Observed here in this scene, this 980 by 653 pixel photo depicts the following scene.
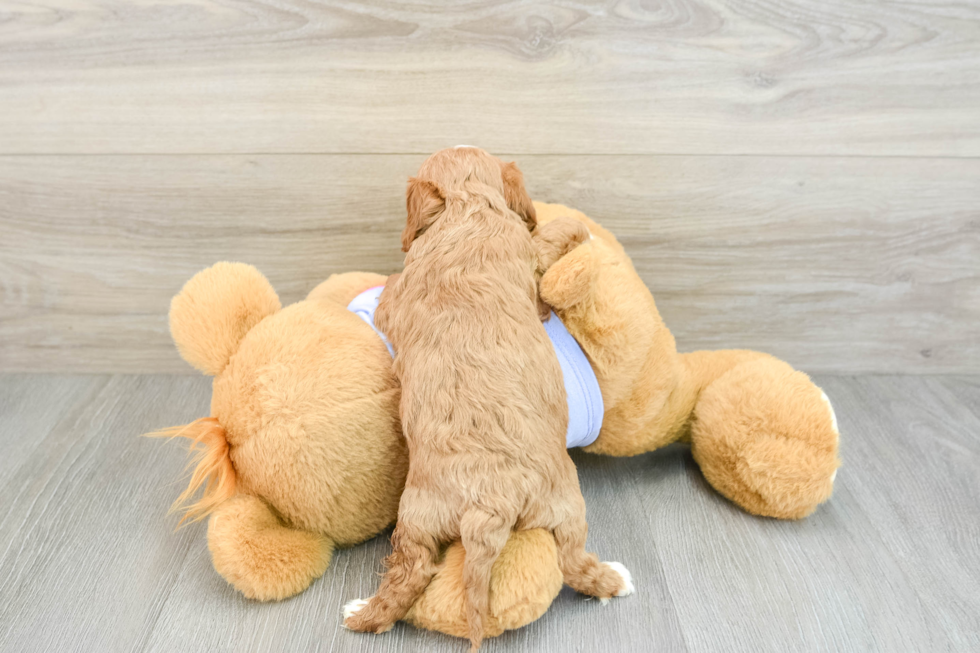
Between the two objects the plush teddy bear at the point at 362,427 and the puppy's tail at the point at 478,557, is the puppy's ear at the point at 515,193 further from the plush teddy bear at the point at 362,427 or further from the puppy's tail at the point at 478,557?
the puppy's tail at the point at 478,557

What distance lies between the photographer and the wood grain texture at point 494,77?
90 centimetres

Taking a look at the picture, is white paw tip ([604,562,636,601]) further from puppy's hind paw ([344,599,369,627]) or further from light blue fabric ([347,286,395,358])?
light blue fabric ([347,286,395,358])

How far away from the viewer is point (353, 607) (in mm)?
683

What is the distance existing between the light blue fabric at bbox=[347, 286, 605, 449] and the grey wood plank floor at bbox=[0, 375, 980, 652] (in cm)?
14

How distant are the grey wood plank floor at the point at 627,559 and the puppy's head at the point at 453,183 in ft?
1.25

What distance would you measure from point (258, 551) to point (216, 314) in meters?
0.26

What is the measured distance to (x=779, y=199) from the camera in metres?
1.00

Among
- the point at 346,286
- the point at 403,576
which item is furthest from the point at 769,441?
the point at 346,286

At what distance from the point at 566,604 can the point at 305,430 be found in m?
0.33

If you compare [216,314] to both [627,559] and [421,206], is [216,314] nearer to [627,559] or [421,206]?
[421,206]

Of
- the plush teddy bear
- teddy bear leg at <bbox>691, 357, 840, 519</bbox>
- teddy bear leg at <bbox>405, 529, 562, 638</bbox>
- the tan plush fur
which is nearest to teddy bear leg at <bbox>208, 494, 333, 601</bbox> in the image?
the plush teddy bear

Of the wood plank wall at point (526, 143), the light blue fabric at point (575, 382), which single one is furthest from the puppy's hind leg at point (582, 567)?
the wood plank wall at point (526, 143)

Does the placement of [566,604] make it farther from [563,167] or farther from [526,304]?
[563,167]

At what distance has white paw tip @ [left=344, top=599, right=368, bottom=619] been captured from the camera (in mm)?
Result: 677
